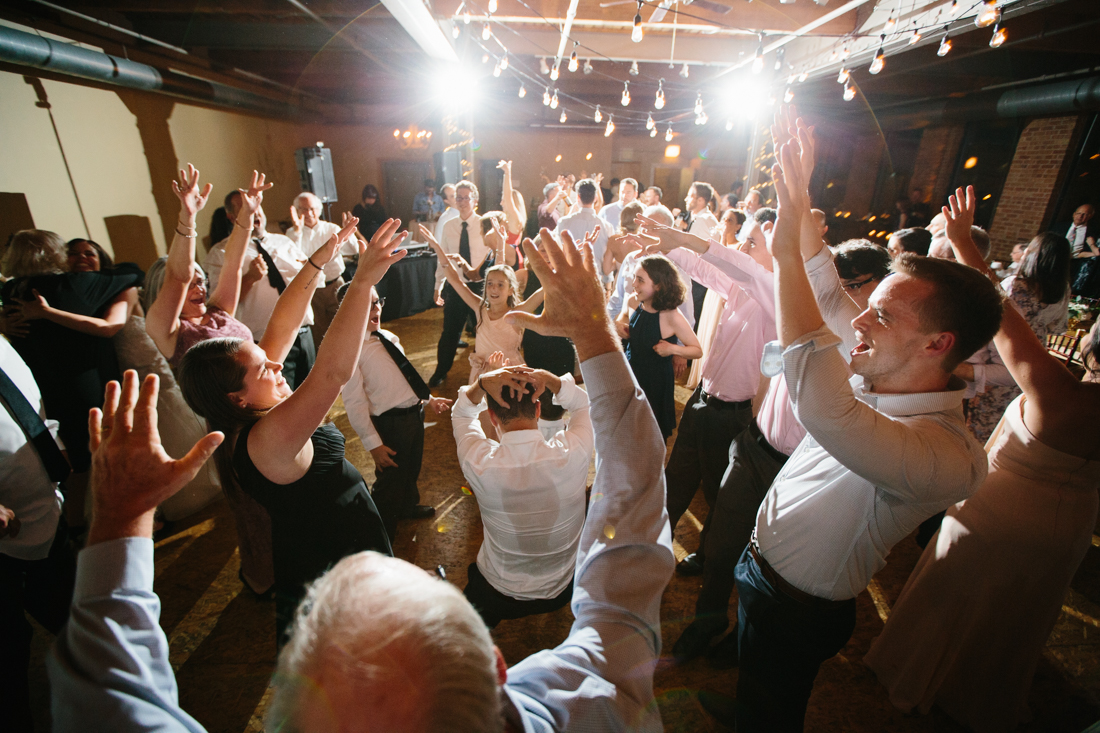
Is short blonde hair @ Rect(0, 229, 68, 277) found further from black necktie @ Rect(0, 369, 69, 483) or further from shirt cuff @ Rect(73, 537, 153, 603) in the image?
shirt cuff @ Rect(73, 537, 153, 603)

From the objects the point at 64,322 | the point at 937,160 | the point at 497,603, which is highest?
the point at 937,160

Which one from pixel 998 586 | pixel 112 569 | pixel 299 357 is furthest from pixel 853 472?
pixel 299 357

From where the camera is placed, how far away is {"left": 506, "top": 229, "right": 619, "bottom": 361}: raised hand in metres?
0.83

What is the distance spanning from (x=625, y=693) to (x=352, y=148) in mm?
13883

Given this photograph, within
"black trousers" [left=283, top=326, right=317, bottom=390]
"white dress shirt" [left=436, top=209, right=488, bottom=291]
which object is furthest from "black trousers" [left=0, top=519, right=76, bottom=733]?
"white dress shirt" [left=436, top=209, right=488, bottom=291]

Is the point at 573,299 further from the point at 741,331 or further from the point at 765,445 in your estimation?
the point at 741,331

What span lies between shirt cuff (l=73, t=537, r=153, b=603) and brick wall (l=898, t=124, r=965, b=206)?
12482 millimetres

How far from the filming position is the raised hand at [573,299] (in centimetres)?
83

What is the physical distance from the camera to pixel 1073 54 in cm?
610

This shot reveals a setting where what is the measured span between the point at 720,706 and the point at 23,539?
8.26ft

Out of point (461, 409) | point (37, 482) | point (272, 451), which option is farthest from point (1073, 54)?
point (37, 482)

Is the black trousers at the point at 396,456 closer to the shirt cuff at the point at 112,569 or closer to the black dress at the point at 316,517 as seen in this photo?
the black dress at the point at 316,517

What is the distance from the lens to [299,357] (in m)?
3.08

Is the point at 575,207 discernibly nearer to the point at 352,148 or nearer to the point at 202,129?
the point at 202,129
